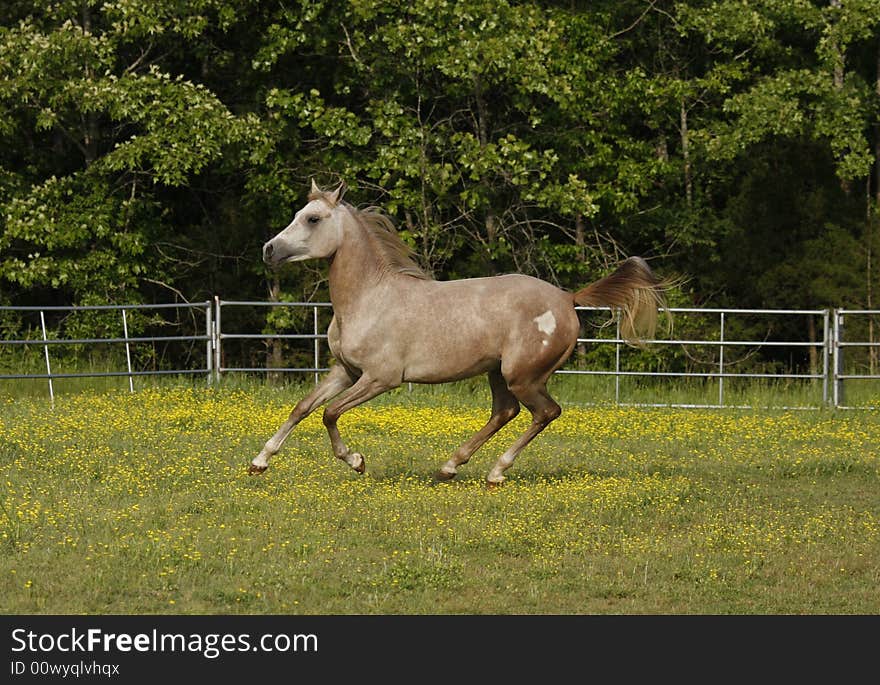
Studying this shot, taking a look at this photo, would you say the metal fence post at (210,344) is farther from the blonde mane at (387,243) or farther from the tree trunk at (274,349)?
the blonde mane at (387,243)

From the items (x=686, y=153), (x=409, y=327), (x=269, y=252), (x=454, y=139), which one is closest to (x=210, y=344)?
(x=454, y=139)

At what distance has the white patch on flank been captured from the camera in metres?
10.7

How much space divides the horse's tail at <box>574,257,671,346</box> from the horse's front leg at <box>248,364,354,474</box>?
2.13m

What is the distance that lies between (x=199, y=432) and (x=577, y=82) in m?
12.4

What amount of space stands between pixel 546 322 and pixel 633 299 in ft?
3.40

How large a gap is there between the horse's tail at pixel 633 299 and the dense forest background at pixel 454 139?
10611 millimetres

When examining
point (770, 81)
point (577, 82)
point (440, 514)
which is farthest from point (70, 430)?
point (770, 81)

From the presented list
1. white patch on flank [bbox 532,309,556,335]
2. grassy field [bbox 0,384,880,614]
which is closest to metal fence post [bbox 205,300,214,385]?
grassy field [bbox 0,384,880,614]

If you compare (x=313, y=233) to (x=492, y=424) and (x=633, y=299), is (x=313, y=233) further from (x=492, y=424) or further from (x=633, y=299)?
(x=633, y=299)

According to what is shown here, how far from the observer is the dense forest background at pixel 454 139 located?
22562mm

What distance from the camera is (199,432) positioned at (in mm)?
13688

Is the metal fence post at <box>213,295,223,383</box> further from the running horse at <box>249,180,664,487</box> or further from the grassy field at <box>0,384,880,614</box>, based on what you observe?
the running horse at <box>249,180,664,487</box>

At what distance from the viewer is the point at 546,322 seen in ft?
35.1

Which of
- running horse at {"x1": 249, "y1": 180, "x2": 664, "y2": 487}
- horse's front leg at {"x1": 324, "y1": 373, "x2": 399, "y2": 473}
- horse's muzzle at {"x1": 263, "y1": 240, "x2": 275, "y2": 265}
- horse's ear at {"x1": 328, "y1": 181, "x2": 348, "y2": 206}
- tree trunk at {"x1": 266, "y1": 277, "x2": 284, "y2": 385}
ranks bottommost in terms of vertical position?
tree trunk at {"x1": 266, "y1": 277, "x2": 284, "y2": 385}
